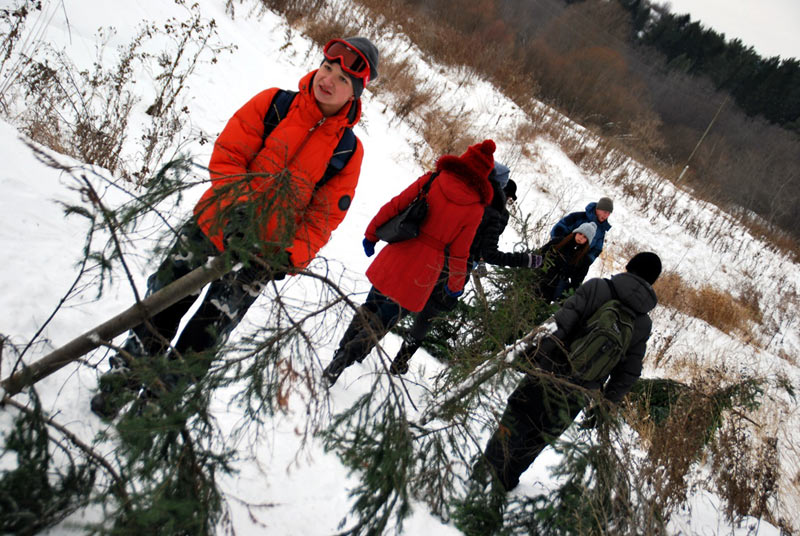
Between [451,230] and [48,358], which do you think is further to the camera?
[451,230]

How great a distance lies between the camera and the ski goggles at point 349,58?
1.74 metres

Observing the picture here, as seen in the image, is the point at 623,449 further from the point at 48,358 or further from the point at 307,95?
the point at 48,358

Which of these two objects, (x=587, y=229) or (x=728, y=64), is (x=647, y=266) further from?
(x=728, y=64)

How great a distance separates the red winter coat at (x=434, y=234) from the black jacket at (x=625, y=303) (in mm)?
652

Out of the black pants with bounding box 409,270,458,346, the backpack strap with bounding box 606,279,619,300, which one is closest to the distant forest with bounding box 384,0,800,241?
→ the black pants with bounding box 409,270,458,346

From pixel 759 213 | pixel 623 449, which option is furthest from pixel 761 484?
pixel 759 213

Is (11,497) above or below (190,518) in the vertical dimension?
below

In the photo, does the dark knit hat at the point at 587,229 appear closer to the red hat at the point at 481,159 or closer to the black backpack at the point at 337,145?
the red hat at the point at 481,159

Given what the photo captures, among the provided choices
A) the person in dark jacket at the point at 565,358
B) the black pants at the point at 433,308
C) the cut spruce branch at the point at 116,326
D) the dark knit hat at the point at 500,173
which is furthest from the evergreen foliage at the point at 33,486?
the dark knit hat at the point at 500,173

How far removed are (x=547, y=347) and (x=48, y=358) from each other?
7.31 feet

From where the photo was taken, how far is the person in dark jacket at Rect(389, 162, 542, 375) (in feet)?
8.75

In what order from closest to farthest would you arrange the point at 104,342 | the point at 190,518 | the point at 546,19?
1. the point at 190,518
2. the point at 104,342
3. the point at 546,19

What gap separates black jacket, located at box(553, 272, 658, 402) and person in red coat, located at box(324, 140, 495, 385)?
2.14 ft

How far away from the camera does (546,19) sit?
20875 mm
